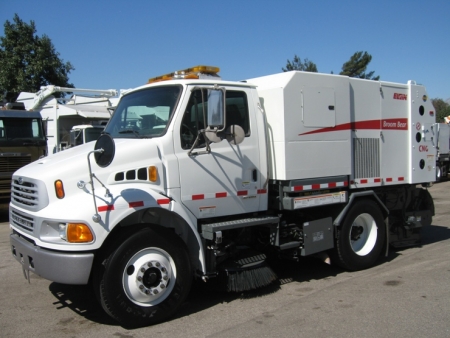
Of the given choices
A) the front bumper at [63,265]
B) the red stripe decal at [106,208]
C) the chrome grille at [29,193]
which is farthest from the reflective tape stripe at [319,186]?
the chrome grille at [29,193]

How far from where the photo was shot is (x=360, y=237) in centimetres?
709

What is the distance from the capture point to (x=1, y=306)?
5.39 metres

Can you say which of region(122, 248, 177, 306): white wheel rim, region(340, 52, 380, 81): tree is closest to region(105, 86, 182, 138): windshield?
region(122, 248, 177, 306): white wheel rim

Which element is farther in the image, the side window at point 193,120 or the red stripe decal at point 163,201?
the side window at point 193,120

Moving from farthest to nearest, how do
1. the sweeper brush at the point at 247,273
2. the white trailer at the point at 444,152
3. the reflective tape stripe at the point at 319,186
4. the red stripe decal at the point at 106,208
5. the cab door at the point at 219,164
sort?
1. the white trailer at the point at 444,152
2. the reflective tape stripe at the point at 319,186
3. the sweeper brush at the point at 247,273
4. the cab door at the point at 219,164
5. the red stripe decal at the point at 106,208

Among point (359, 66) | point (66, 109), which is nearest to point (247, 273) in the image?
point (66, 109)

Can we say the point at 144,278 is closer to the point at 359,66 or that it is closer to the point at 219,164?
the point at 219,164

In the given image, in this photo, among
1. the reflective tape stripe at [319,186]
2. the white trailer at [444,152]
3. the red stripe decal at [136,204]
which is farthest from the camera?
the white trailer at [444,152]

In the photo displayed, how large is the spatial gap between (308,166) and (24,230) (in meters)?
3.60

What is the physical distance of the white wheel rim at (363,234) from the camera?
22.8 feet

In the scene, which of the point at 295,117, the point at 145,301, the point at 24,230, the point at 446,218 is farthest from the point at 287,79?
the point at 446,218

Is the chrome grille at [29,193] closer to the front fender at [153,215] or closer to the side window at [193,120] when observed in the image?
the front fender at [153,215]

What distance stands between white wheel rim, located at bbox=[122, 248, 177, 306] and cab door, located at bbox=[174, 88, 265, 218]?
0.68 m

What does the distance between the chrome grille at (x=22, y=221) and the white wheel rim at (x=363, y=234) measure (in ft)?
14.9
